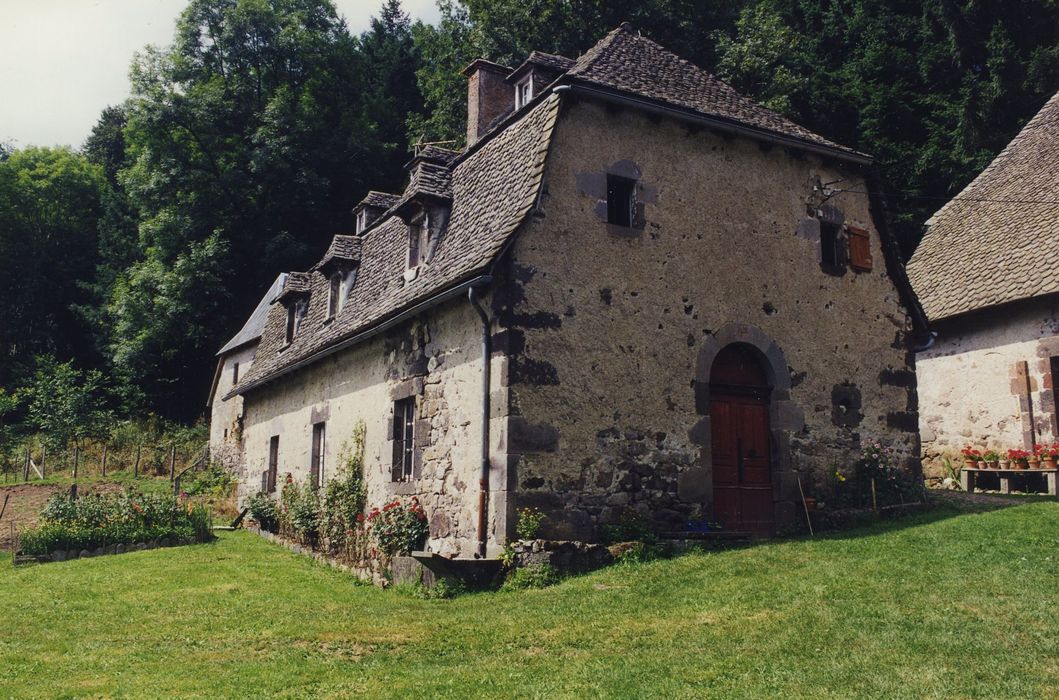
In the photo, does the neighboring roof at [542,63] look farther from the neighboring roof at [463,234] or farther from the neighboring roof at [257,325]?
the neighboring roof at [257,325]

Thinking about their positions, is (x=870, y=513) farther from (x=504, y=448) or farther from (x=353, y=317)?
(x=353, y=317)

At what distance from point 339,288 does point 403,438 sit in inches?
206

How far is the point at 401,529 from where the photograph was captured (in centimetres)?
1237

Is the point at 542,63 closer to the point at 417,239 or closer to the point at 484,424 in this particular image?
the point at 417,239

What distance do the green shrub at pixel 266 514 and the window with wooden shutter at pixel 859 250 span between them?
12376 millimetres

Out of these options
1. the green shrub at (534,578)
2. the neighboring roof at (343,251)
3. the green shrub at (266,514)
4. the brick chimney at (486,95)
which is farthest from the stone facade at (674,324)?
the green shrub at (266,514)

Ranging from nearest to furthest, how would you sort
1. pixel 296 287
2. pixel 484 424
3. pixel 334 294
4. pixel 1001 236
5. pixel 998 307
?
pixel 484 424, pixel 998 307, pixel 334 294, pixel 1001 236, pixel 296 287

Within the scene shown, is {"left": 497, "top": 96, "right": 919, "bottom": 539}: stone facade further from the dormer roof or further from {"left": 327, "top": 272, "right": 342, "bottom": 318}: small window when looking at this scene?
the dormer roof

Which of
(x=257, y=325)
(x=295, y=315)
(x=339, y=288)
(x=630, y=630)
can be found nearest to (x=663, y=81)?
(x=339, y=288)

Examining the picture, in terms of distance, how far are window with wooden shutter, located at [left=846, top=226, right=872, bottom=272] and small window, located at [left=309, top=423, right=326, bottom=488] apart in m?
10.2

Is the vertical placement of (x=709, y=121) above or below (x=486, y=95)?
below

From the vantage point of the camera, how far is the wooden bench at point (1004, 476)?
14.6 meters

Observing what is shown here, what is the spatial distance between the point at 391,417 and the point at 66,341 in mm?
37686

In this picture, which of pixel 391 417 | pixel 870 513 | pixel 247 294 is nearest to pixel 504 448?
pixel 391 417
